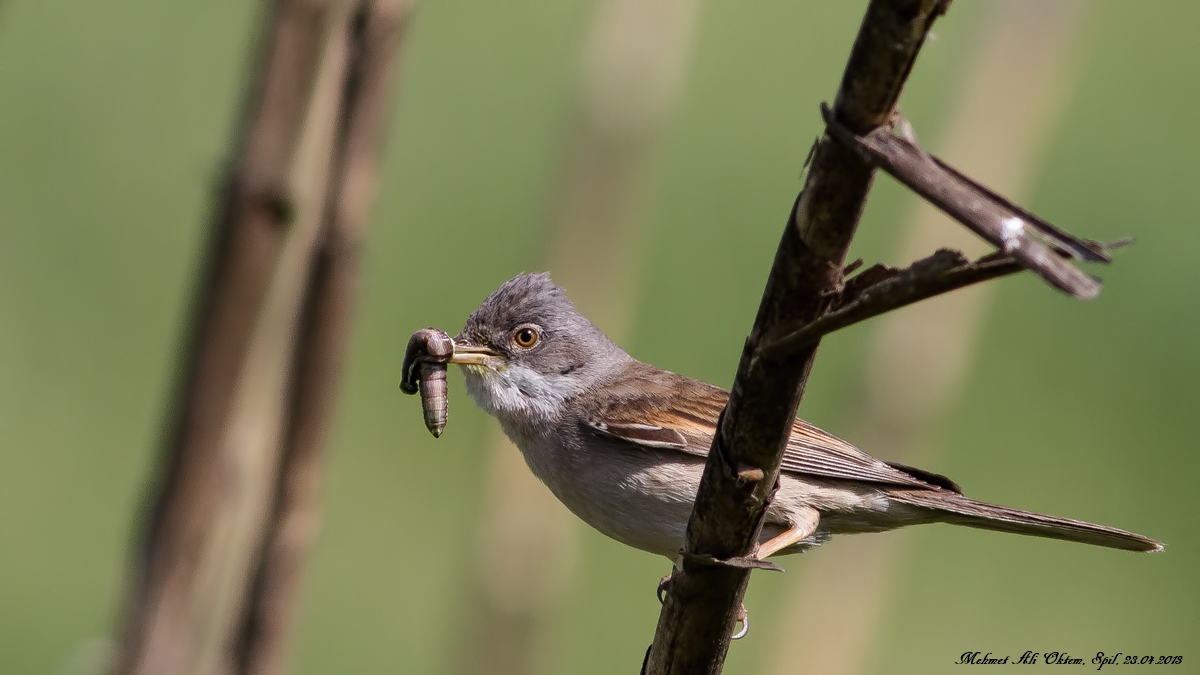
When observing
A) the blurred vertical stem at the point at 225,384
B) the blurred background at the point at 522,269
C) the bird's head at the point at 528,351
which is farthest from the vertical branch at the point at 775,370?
the blurred background at the point at 522,269

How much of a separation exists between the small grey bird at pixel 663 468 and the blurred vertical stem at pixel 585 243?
19cm

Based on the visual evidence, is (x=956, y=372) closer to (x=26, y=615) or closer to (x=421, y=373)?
(x=421, y=373)

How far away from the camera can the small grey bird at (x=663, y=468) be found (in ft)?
12.2

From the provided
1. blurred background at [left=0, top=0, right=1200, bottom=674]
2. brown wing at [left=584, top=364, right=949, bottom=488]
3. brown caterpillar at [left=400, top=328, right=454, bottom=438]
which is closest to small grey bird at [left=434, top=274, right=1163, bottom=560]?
brown wing at [left=584, top=364, right=949, bottom=488]

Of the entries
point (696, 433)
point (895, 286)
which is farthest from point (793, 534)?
point (895, 286)

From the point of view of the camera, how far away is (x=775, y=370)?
1847mm

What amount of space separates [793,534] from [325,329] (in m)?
1.78

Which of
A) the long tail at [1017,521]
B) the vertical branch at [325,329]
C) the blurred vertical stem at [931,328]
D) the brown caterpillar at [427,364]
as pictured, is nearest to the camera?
the vertical branch at [325,329]

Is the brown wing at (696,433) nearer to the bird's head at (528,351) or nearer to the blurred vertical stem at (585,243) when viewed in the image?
the bird's head at (528,351)

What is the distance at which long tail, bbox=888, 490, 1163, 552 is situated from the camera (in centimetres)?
326

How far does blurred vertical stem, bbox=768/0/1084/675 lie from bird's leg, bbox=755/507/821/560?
0.85 metres

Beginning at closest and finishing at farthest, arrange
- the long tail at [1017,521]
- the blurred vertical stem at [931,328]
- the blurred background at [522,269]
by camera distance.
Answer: the long tail at [1017,521], the blurred vertical stem at [931,328], the blurred background at [522,269]

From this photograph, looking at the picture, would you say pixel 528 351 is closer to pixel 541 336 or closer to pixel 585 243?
pixel 541 336

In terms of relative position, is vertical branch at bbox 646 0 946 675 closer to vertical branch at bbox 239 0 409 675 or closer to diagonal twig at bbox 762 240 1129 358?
diagonal twig at bbox 762 240 1129 358
